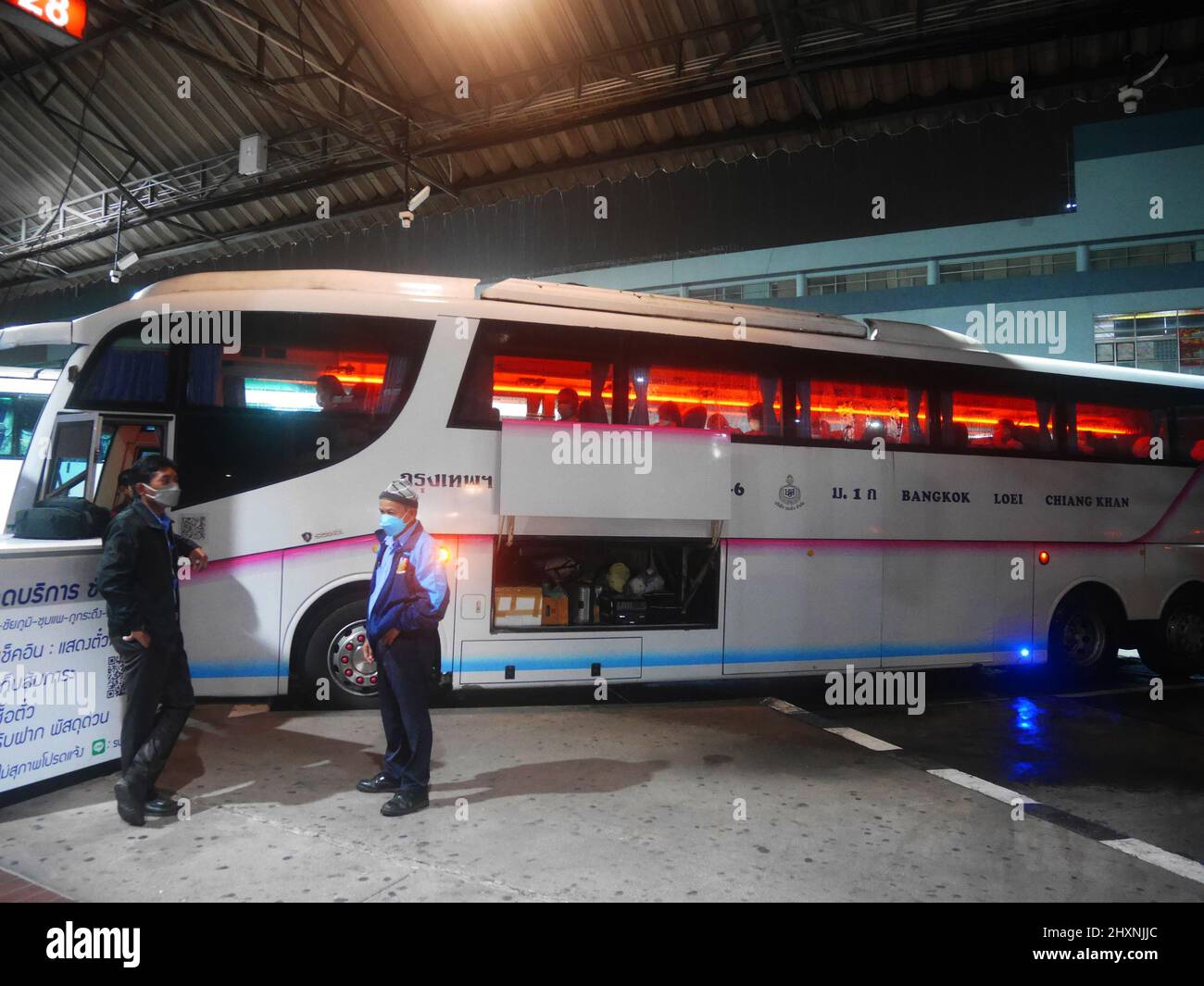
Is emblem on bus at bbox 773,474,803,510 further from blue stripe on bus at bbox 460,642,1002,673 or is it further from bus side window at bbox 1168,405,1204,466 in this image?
bus side window at bbox 1168,405,1204,466

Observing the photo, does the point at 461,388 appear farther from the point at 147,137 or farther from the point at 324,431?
the point at 147,137

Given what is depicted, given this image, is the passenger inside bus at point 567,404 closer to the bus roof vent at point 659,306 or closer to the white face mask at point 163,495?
the bus roof vent at point 659,306

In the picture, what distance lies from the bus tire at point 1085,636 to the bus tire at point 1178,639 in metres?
0.54

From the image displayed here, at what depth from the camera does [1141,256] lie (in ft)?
72.0

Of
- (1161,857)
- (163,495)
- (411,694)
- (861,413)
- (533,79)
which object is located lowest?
(1161,857)

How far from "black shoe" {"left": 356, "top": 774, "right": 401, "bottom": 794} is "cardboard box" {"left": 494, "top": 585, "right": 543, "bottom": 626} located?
212 centimetres

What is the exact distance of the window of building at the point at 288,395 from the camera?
20.6ft

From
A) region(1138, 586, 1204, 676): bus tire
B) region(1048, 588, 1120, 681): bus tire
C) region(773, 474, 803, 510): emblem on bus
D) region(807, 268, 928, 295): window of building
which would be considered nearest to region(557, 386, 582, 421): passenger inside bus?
region(773, 474, 803, 510): emblem on bus

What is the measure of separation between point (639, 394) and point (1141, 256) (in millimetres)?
21361

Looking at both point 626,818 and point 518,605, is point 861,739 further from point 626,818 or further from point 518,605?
point 518,605

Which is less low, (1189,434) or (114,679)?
(1189,434)

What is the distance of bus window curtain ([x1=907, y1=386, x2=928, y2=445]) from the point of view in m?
8.16

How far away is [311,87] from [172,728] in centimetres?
1094
